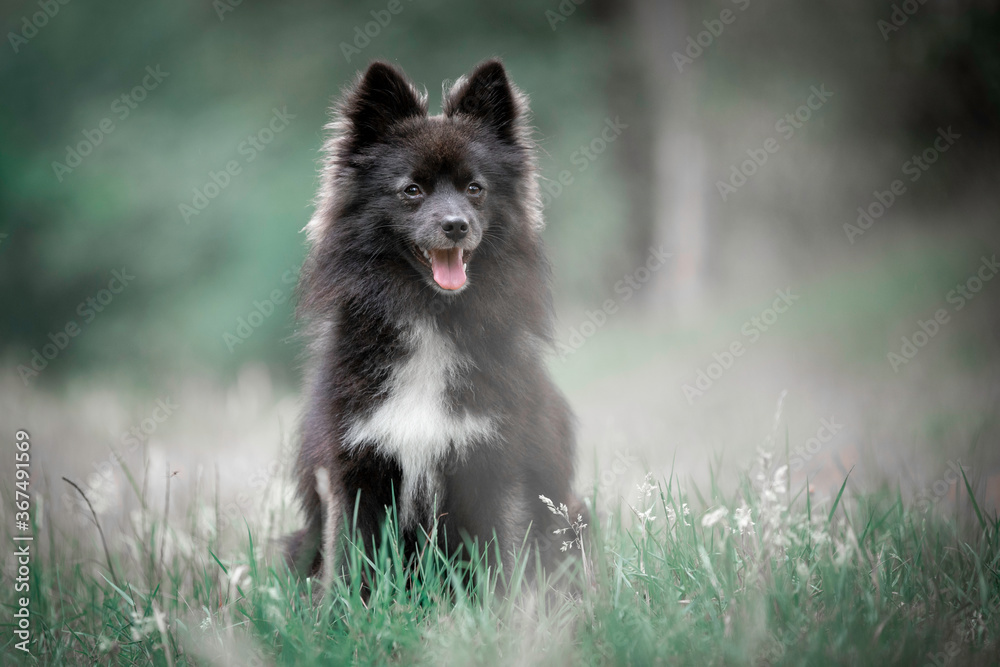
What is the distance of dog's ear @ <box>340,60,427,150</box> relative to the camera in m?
3.87

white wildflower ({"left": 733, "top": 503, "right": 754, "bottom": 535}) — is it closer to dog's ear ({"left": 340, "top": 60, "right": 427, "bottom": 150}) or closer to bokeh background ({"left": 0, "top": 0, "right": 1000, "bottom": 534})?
dog's ear ({"left": 340, "top": 60, "right": 427, "bottom": 150})

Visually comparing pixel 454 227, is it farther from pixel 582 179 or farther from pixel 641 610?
pixel 582 179

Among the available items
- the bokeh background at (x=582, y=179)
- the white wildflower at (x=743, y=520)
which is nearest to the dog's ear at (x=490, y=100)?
the white wildflower at (x=743, y=520)

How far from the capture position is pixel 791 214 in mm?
11453

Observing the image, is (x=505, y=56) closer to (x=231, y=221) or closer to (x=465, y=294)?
(x=231, y=221)

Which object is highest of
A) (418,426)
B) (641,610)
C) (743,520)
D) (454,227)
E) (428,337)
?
(454,227)

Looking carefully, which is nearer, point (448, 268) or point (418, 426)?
point (418, 426)

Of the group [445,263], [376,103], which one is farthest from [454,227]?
[376,103]

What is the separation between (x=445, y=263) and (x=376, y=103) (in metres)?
0.96

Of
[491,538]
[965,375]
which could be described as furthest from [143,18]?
[965,375]

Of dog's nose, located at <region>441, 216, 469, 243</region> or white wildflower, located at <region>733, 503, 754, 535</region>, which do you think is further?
dog's nose, located at <region>441, 216, 469, 243</region>

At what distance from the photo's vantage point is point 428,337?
3588 millimetres

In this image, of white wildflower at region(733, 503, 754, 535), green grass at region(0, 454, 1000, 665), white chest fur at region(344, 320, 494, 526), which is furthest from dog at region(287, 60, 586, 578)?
white wildflower at region(733, 503, 754, 535)

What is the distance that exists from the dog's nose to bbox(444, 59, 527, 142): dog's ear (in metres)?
0.84
